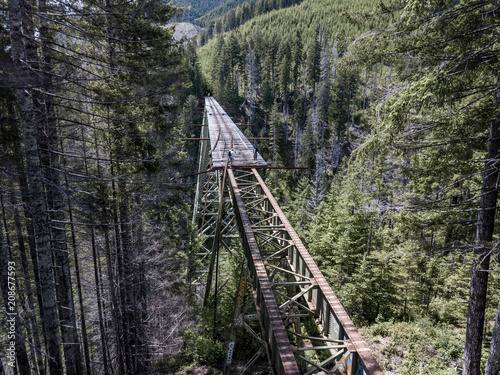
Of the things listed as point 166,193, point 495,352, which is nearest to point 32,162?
point 166,193

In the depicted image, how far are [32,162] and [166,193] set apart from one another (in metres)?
4.38

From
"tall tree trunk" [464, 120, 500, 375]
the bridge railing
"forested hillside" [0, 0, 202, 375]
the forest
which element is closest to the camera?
the bridge railing

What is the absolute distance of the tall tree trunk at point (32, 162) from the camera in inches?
167

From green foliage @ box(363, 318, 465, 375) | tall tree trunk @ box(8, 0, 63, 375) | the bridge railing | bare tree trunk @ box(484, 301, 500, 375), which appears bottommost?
green foliage @ box(363, 318, 465, 375)

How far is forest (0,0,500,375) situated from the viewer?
4996 millimetres

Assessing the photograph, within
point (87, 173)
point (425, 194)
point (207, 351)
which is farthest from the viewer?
point (425, 194)

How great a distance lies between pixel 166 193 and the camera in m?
8.90

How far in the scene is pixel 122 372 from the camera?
33.2 feet

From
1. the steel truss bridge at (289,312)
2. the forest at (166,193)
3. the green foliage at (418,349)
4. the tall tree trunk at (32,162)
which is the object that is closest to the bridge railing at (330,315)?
the steel truss bridge at (289,312)

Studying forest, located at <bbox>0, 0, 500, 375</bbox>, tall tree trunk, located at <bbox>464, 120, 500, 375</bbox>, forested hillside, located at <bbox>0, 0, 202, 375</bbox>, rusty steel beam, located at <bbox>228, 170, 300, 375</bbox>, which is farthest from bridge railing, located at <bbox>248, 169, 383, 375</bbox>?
forested hillside, located at <bbox>0, 0, 202, 375</bbox>

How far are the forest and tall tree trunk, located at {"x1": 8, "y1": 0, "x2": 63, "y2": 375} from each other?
3 centimetres

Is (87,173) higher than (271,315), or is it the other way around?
(87,173)

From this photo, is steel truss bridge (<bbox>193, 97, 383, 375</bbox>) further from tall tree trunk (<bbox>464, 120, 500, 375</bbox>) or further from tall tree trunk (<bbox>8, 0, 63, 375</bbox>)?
tall tree trunk (<bbox>8, 0, 63, 375</bbox>)

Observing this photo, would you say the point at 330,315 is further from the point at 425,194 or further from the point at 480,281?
the point at 425,194
